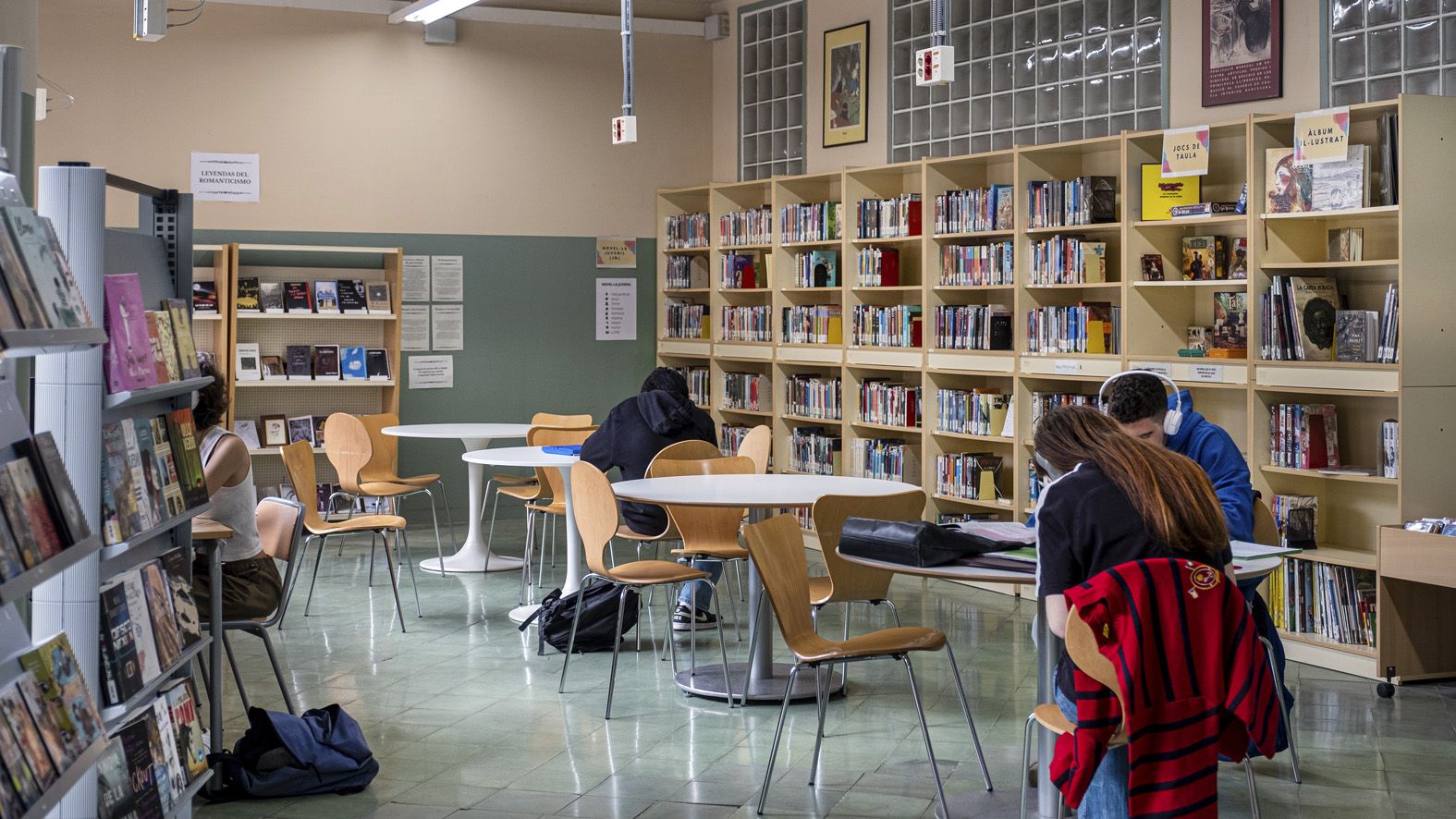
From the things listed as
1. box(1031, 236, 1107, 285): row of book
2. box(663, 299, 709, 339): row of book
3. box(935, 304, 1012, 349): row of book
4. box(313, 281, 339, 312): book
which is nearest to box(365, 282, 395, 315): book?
box(313, 281, 339, 312): book

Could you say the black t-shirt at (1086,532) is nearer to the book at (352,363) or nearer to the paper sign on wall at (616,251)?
the book at (352,363)

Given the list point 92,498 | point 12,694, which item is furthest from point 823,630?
point 12,694

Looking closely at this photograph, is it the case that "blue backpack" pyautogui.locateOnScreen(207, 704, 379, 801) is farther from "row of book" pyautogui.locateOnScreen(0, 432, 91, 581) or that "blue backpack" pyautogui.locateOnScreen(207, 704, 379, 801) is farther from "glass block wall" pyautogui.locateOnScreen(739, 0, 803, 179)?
"glass block wall" pyautogui.locateOnScreen(739, 0, 803, 179)

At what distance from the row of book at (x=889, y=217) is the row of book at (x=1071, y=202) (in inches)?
36.7

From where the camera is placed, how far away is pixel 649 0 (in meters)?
10.6

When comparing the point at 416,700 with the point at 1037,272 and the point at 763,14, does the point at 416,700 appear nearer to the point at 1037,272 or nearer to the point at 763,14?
the point at 1037,272

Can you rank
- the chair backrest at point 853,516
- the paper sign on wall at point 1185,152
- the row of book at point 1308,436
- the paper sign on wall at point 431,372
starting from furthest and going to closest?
the paper sign on wall at point 431,372 < the paper sign on wall at point 1185,152 < the row of book at point 1308,436 < the chair backrest at point 853,516

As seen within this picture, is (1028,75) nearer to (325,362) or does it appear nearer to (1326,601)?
(1326,601)

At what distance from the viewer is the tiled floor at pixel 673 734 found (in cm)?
425

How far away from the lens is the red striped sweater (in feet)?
9.82

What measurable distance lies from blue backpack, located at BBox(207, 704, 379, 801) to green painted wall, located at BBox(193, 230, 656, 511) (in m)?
5.66

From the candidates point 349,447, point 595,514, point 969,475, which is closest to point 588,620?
point 595,514

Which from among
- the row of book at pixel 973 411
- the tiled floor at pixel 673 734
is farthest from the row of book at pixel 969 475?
the tiled floor at pixel 673 734

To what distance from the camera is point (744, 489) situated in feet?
18.1
